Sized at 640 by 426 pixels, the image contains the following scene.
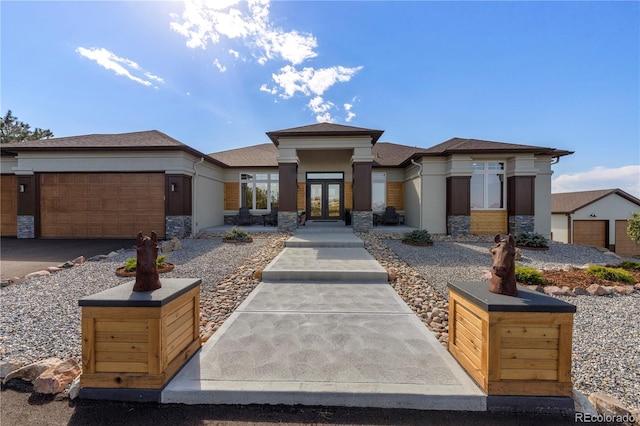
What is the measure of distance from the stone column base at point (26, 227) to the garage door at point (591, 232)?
27998 millimetres

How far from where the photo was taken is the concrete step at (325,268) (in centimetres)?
549

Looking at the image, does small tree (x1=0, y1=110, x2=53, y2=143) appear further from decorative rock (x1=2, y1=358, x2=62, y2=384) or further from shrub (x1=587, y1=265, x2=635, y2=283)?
shrub (x1=587, y1=265, x2=635, y2=283)

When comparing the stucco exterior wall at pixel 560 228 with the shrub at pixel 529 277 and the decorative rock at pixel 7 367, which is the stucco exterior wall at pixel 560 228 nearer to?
the shrub at pixel 529 277

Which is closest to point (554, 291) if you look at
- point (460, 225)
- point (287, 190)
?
point (460, 225)

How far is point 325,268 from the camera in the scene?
5793 millimetres

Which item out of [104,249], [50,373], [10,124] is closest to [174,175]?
[104,249]

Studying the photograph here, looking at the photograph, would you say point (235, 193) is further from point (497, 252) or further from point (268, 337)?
point (497, 252)

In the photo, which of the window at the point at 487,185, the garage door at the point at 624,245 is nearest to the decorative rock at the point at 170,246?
the window at the point at 487,185

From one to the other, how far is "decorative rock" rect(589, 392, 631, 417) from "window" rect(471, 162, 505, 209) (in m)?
10.4

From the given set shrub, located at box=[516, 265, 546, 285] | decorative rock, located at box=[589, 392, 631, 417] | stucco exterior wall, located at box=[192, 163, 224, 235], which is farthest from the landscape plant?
decorative rock, located at box=[589, 392, 631, 417]

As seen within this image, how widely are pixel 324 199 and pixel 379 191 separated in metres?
2.93

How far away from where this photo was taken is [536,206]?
38.2 feet

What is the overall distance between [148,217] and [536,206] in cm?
1614

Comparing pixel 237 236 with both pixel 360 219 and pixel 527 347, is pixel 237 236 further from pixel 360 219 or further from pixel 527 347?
pixel 527 347
